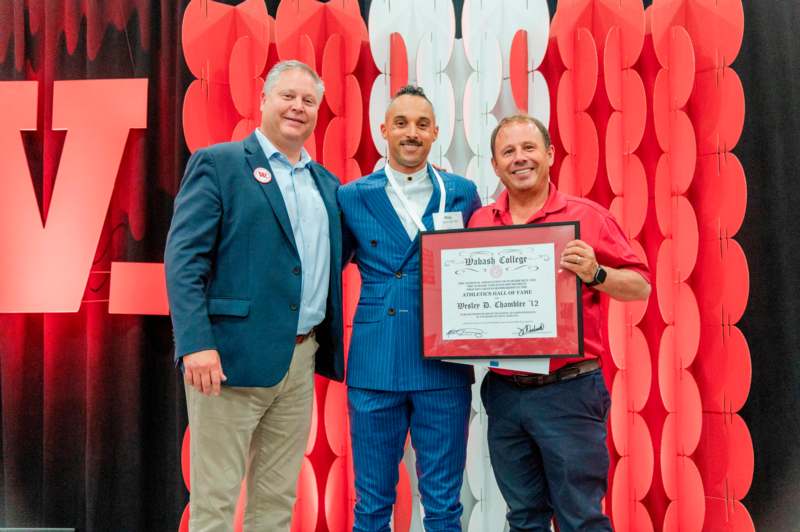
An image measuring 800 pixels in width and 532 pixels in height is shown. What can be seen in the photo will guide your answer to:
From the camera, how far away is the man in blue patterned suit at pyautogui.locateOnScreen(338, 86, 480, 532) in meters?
1.91

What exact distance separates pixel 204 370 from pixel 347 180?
132 cm

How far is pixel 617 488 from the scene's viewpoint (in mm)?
2625

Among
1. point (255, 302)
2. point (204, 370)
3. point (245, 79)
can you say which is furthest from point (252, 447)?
point (245, 79)

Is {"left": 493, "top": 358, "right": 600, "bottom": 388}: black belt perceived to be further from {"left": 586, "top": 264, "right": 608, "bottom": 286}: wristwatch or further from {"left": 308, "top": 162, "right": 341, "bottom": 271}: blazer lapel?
{"left": 308, "top": 162, "right": 341, "bottom": 271}: blazer lapel

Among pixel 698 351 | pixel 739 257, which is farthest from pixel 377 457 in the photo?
pixel 739 257

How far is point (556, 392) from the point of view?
178 cm

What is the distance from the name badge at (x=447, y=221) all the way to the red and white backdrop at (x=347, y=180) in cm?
82

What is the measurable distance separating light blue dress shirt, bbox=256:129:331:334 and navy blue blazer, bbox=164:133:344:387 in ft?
0.23

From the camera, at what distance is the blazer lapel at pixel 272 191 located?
183 centimetres

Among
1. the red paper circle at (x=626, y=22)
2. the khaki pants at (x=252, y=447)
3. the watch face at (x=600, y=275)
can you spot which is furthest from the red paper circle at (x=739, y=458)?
the khaki pants at (x=252, y=447)

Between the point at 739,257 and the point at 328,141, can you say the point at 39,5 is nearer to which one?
the point at 328,141

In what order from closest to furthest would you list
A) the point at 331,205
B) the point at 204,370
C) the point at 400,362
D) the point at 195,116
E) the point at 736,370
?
the point at 204,370 → the point at 400,362 → the point at 331,205 → the point at 736,370 → the point at 195,116

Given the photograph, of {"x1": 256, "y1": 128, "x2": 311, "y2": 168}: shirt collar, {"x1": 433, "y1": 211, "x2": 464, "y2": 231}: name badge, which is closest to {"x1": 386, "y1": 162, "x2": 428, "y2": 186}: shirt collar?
{"x1": 433, "y1": 211, "x2": 464, "y2": 231}: name badge

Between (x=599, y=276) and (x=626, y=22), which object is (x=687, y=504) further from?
(x=626, y=22)
